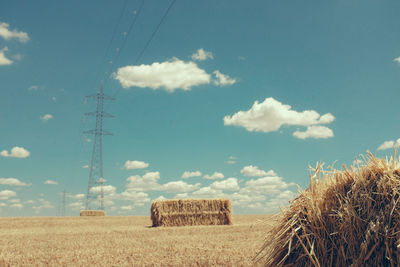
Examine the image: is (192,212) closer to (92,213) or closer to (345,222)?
(345,222)

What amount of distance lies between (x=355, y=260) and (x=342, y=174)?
116 centimetres

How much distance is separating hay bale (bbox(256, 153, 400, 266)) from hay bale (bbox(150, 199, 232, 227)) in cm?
1997

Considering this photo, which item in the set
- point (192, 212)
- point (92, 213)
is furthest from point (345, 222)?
point (92, 213)

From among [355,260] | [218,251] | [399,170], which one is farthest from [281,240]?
[218,251]

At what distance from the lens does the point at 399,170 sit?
4.53 metres

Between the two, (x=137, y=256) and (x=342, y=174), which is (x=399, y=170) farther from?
(x=137, y=256)

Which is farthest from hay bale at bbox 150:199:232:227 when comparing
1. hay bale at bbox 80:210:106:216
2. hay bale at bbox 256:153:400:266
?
hay bale at bbox 80:210:106:216

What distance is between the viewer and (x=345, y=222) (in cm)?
452

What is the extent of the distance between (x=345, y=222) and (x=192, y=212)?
20.9m

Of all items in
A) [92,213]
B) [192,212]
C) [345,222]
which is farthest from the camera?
[92,213]

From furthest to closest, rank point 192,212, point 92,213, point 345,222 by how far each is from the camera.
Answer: point 92,213, point 192,212, point 345,222

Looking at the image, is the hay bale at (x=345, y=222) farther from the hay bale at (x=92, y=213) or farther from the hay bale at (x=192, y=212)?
the hay bale at (x=92, y=213)

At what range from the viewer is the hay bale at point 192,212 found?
80.3 feet

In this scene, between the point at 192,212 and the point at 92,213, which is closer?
the point at 192,212
